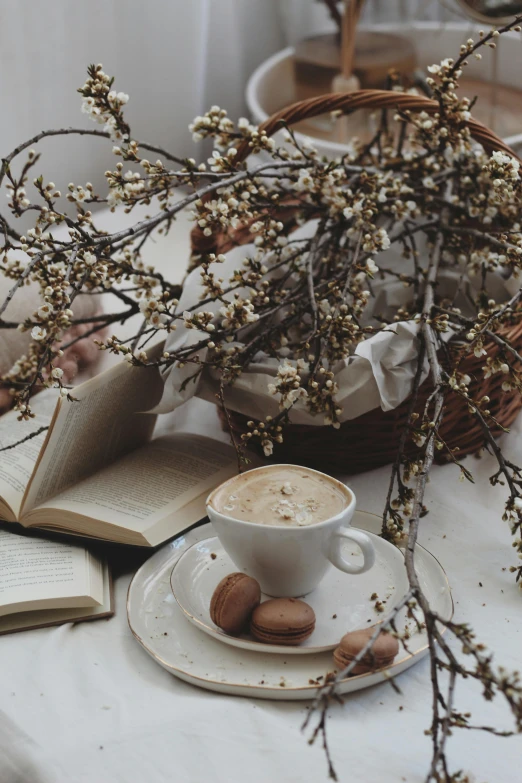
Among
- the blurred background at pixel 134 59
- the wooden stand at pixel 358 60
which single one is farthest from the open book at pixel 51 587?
the wooden stand at pixel 358 60

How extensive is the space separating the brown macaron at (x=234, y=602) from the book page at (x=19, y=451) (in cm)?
26

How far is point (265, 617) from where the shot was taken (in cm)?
67

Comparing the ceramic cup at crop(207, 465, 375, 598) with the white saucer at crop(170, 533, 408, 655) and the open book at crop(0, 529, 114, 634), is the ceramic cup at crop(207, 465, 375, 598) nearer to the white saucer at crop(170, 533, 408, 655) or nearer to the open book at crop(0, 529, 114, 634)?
the white saucer at crop(170, 533, 408, 655)

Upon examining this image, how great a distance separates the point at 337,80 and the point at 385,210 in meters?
0.86

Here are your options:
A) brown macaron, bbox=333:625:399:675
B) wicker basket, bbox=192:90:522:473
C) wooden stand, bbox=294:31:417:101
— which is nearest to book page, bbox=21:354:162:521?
wicker basket, bbox=192:90:522:473

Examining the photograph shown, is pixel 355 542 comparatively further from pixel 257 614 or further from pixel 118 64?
pixel 118 64

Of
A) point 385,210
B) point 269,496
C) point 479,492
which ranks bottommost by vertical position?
point 479,492

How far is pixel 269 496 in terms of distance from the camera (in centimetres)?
71

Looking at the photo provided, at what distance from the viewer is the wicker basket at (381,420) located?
34.8 inches

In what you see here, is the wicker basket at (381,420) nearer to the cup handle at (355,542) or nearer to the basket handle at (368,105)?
the basket handle at (368,105)

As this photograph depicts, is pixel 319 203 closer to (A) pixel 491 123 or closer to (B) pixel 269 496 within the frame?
(B) pixel 269 496

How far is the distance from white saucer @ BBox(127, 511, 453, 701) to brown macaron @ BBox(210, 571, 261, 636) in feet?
0.08

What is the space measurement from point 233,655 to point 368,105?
632 millimetres

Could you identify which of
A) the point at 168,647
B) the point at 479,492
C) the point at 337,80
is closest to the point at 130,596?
the point at 168,647
